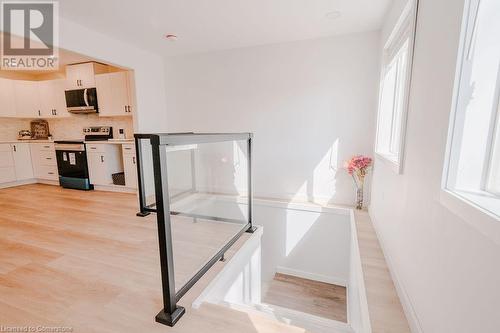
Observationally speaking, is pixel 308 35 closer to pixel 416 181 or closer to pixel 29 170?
pixel 416 181

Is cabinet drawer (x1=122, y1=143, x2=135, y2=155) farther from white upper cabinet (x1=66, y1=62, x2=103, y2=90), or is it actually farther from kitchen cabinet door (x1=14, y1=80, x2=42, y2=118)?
kitchen cabinet door (x1=14, y1=80, x2=42, y2=118)

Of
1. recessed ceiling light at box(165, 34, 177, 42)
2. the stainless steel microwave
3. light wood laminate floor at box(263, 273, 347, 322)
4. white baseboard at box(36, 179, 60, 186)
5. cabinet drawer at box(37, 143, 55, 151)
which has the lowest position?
light wood laminate floor at box(263, 273, 347, 322)

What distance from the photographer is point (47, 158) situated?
4699 mm

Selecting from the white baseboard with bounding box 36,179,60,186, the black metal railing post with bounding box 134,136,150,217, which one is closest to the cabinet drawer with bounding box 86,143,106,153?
the white baseboard with bounding box 36,179,60,186

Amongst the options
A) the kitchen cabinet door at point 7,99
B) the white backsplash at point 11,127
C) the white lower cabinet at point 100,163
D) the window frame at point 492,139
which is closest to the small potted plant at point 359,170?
the window frame at point 492,139

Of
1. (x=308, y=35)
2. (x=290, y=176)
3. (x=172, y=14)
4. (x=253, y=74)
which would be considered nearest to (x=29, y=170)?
(x=172, y=14)

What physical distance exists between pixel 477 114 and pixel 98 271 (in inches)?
99.7

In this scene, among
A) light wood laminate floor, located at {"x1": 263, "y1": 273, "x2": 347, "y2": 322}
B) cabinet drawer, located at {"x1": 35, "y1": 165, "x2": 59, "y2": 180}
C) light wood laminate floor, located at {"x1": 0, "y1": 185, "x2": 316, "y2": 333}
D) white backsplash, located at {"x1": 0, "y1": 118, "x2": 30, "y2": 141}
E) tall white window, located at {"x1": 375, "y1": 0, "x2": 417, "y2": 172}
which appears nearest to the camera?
light wood laminate floor, located at {"x1": 0, "y1": 185, "x2": 316, "y2": 333}

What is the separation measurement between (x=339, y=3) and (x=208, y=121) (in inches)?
102

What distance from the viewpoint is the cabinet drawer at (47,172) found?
4.69 metres

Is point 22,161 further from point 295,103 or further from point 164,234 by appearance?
point 295,103

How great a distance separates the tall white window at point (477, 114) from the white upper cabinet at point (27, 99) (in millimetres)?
6533

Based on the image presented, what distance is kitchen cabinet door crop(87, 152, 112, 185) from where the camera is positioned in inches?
167

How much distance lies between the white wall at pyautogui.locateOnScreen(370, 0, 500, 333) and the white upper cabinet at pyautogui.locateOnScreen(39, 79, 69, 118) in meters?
5.74
